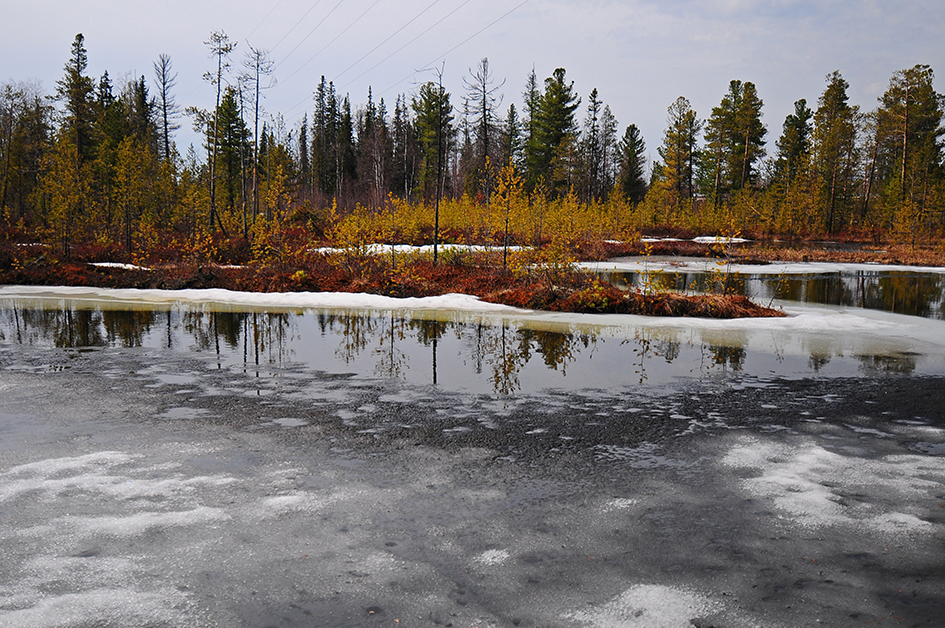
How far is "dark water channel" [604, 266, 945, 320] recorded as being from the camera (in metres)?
18.3

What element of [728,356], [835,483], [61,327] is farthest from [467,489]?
[61,327]

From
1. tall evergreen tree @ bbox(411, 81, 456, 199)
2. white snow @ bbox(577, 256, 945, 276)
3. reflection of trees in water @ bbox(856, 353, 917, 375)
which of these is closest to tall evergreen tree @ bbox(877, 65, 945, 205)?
white snow @ bbox(577, 256, 945, 276)

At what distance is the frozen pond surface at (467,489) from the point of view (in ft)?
10.9

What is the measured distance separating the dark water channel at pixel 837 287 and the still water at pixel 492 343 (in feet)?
8.82

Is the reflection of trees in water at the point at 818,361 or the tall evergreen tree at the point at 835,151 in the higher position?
the tall evergreen tree at the point at 835,151

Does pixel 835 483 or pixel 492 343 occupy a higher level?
pixel 492 343

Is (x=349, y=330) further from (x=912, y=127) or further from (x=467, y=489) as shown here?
(x=912, y=127)

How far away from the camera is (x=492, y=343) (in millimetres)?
11773

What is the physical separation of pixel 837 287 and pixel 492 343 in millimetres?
18995

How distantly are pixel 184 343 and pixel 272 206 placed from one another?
11.3 metres

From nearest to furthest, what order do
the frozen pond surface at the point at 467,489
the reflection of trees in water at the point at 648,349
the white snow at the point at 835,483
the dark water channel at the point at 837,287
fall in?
the frozen pond surface at the point at 467,489 → the white snow at the point at 835,483 → the reflection of trees in water at the point at 648,349 → the dark water channel at the point at 837,287

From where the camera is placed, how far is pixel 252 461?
5.40 metres

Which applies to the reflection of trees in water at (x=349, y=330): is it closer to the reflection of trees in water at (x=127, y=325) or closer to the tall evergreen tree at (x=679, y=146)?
the reflection of trees in water at (x=127, y=325)

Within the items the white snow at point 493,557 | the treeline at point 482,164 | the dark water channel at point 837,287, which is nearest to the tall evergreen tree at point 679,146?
the treeline at point 482,164
